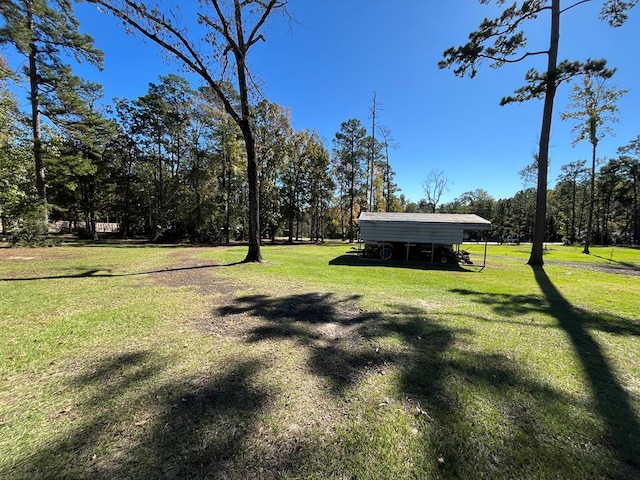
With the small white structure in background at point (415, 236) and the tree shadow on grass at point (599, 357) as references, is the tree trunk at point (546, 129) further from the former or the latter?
the tree shadow on grass at point (599, 357)

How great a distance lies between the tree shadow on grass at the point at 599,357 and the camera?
7.32ft

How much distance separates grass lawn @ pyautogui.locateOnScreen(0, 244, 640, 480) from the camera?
200 centimetres

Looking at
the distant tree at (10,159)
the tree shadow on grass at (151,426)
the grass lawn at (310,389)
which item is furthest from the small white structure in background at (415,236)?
the distant tree at (10,159)

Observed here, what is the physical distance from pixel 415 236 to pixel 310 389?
12.8 meters

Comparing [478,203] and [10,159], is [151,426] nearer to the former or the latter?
[10,159]

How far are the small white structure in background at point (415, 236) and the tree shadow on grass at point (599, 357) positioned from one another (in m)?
6.11

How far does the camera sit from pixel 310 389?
288cm

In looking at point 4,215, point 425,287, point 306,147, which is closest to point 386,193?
point 306,147

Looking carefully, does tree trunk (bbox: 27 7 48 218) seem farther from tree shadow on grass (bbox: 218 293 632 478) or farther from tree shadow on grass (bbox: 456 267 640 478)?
tree shadow on grass (bbox: 456 267 640 478)

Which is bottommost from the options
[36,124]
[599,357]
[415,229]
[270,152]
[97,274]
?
[599,357]

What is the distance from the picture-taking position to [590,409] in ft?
8.74

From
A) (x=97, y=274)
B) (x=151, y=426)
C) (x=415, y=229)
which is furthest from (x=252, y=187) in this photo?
(x=151, y=426)

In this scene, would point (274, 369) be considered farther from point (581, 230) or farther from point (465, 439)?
point (581, 230)

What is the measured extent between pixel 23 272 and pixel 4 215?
351 inches
